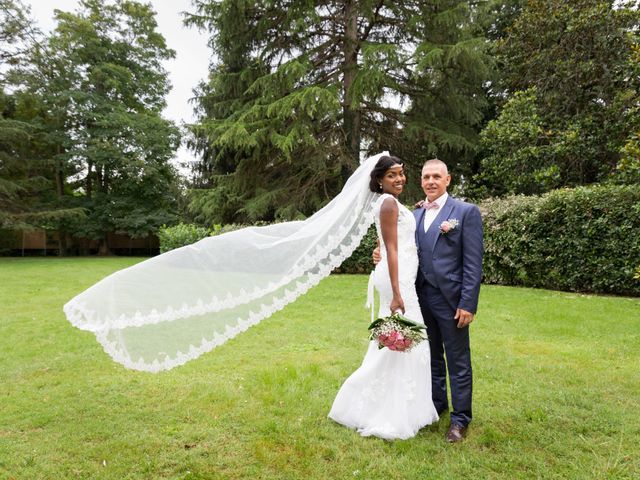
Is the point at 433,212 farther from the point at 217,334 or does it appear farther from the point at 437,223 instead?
the point at 217,334

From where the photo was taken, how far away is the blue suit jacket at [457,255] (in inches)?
142

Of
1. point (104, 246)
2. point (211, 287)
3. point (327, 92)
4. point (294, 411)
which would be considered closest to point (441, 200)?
point (211, 287)

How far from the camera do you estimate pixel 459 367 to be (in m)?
3.75

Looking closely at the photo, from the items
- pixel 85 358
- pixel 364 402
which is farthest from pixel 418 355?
pixel 85 358

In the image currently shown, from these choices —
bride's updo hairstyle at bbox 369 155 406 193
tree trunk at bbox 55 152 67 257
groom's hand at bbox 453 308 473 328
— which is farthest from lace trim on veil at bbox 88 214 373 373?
tree trunk at bbox 55 152 67 257

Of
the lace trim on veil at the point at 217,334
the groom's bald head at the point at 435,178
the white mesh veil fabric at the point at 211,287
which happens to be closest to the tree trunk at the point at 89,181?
the white mesh veil fabric at the point at 211,287

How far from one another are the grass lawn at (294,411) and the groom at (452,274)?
454 millimetres

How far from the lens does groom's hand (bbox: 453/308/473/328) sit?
3585mm

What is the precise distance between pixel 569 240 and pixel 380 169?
29.0 ft

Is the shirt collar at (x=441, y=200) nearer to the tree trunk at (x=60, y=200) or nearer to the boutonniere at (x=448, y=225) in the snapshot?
the boutonniere at (x=448, y=225)

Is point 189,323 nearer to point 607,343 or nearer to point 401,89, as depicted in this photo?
point 607,343

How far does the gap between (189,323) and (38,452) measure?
1.61 m

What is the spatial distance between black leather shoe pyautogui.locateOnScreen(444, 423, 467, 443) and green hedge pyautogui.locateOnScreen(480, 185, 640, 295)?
27.1ft

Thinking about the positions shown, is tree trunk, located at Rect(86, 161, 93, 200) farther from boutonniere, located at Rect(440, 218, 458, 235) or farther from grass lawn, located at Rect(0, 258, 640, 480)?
boutonniere, located at Rect(440, 218, 458, 235)
